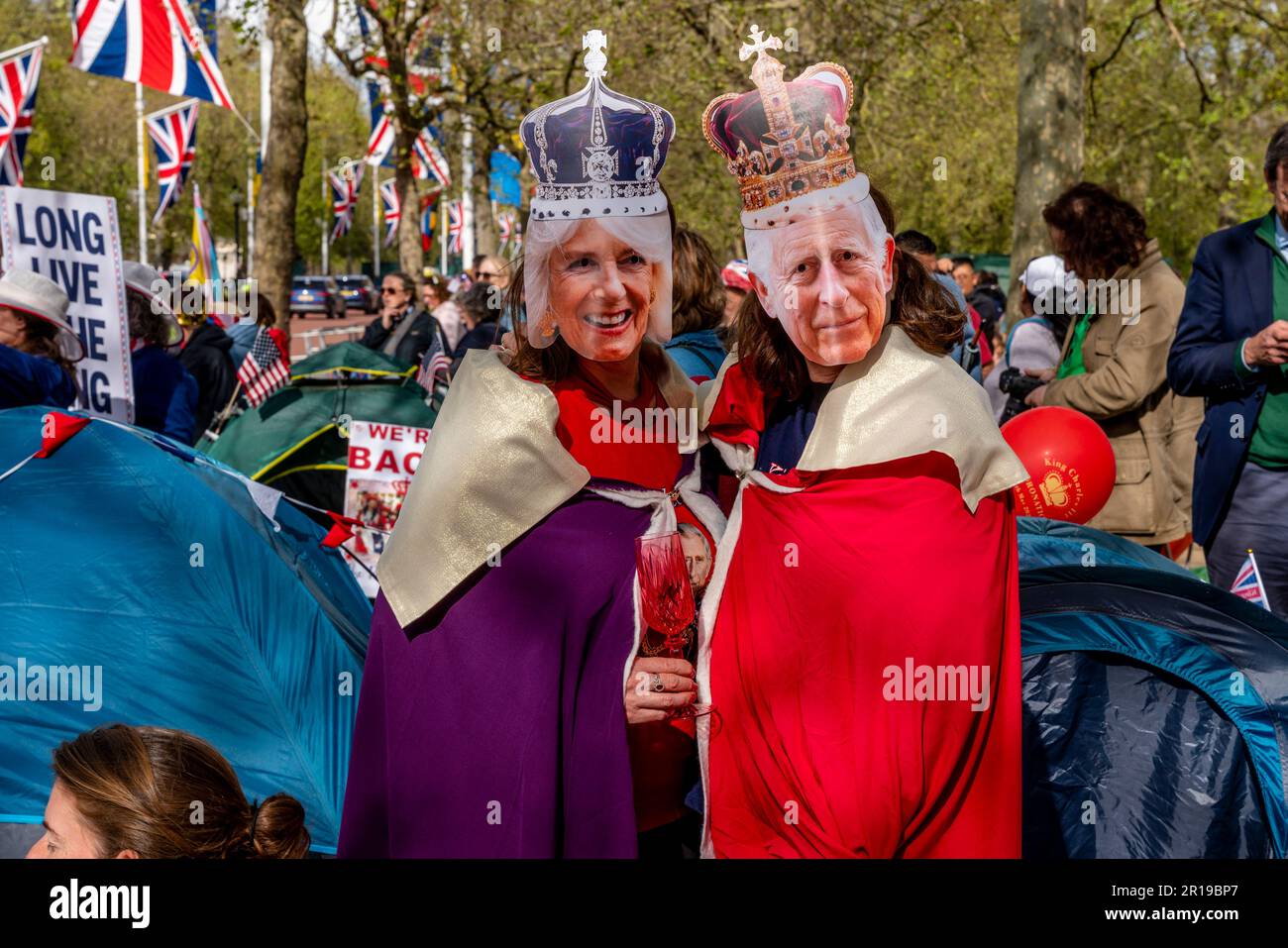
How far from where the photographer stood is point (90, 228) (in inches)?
229

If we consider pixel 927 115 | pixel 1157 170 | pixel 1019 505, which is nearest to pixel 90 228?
pixel 1019 505

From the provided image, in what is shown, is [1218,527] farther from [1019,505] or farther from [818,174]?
[818,174]

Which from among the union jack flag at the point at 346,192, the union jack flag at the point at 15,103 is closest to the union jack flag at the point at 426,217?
the union jack flag at the point at 346,192

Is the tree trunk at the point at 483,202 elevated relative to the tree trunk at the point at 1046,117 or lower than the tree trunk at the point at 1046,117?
elevated

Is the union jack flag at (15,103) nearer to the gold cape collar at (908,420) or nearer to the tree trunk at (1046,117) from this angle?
the tree trunk at (1046,117)

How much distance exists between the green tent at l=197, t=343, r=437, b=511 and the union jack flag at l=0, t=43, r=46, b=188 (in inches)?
297

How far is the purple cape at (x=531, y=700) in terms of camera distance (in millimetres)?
2572

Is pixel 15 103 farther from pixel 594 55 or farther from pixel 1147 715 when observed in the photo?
pixel 1147 715

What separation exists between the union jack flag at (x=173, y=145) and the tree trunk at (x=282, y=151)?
10.6 meters

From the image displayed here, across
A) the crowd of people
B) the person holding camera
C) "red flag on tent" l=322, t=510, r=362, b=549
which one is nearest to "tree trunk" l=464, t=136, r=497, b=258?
the person holding camera

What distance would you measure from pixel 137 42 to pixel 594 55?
11403 millimetres
